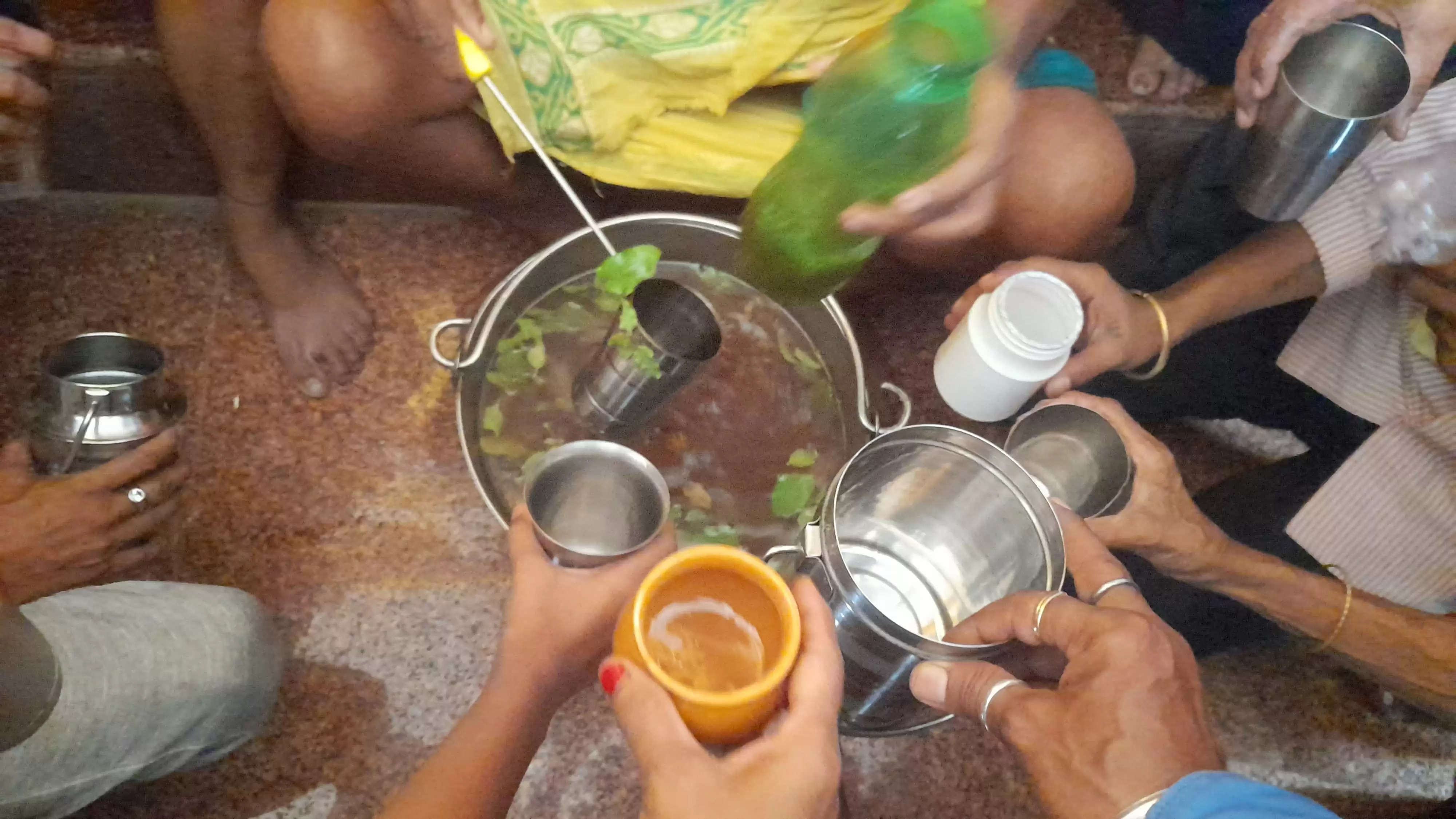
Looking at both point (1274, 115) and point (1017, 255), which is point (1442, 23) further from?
point (1017, 255)

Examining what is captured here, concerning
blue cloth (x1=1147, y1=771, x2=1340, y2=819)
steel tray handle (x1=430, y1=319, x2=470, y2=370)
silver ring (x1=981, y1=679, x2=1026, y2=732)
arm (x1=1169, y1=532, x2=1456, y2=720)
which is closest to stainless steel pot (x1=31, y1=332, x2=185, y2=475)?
steel tray handle (x1=430, y1=319, x2=470, y2=370)

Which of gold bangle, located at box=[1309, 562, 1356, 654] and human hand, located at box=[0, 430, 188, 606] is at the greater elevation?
human hand, located at box=[0, 430, 188, 606]

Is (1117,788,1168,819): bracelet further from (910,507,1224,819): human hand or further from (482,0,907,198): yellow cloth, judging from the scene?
(482,0,907,198): yellow cloth

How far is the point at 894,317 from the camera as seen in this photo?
1256 mm

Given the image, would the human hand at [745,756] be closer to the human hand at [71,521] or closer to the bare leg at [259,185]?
the human hand at [71,521]

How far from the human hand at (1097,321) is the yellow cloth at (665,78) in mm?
295

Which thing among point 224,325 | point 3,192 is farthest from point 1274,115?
point 3,192

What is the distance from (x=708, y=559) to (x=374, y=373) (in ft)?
2.37

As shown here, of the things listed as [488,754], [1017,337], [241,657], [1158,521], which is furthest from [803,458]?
[241,657]

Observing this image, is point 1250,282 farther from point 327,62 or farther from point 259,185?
point 259,185

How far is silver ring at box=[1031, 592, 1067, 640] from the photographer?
623 millimetres

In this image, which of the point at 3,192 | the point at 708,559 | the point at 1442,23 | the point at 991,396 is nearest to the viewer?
the point at 708,559

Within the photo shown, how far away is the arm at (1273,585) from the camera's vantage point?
79 centimetres

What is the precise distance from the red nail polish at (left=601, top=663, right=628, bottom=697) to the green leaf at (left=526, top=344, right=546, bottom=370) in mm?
603
